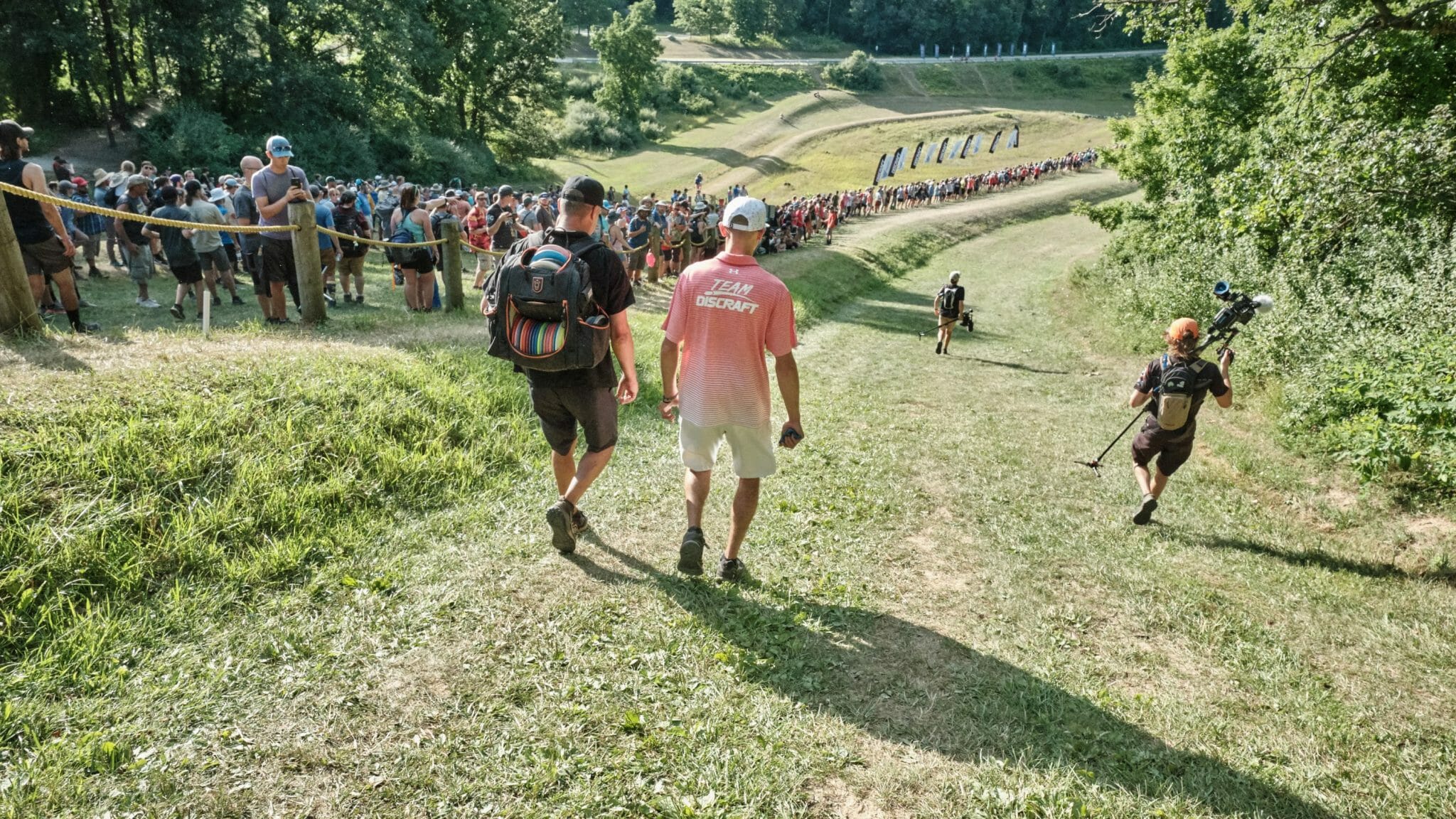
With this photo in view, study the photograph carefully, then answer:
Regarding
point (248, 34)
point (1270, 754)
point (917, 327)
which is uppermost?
point (248, 34)

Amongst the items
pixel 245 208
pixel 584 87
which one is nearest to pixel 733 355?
pixel 245 208

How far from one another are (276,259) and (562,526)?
19.9 ft

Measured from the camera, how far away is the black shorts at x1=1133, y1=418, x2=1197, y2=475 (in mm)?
6367

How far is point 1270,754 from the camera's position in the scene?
3666mm

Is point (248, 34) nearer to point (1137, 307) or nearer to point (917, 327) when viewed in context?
point (917, 327)

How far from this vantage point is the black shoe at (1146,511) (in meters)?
6.50

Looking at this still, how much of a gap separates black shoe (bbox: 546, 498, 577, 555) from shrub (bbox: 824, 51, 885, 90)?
84249mm

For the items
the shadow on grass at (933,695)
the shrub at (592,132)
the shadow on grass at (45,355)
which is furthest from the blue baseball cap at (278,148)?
the shrub at (592,132)

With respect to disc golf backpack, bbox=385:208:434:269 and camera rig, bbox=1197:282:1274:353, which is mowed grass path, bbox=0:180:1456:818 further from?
disc golf backpack, bbox=385:208:434:269

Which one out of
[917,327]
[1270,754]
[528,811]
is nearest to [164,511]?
[528,811]

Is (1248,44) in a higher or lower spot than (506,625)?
higher

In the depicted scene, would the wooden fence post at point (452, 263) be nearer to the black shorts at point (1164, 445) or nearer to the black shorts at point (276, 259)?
the black shorts at point (276, 259)

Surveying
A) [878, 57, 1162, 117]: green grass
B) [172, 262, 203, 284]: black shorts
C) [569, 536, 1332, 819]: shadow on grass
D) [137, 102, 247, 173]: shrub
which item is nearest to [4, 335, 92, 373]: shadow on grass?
[569, 536, 1332, 819]: shadow on grass

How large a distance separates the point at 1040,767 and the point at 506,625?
2.81 meters
